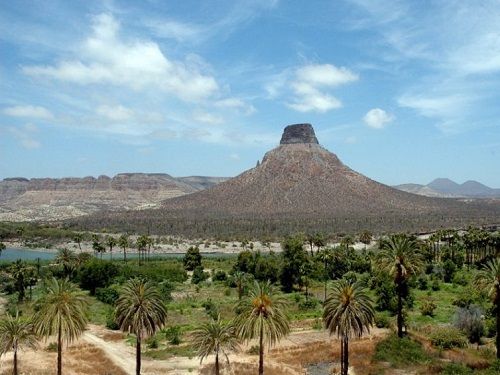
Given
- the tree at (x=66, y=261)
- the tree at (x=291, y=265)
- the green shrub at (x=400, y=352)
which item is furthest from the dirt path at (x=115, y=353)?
the tree at (x=291, y=265)

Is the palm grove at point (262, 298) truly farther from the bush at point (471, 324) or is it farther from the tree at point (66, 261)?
the tree at point (66, 261)

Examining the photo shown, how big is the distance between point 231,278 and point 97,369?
4282 centimetres

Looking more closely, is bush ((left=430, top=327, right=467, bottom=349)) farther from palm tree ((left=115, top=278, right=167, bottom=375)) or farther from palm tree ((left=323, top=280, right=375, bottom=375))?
palm tree ((left=115, top=278, right=167, bottom=375))

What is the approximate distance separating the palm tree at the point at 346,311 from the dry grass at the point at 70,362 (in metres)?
18.1

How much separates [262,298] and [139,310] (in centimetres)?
906

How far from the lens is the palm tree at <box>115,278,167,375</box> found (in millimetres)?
40031

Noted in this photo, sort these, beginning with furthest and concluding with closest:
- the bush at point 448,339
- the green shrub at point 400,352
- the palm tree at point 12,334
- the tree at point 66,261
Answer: the tree at point 66,261 → the bush at point 448,339 → the green shrub at point 400,352 → the palm tree at point 12,334

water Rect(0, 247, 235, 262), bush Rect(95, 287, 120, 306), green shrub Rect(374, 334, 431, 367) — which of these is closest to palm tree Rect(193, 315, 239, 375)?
green shrub Rect(374, 334, 431, 367)

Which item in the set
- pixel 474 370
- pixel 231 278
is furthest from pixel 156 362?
pixel 231 278

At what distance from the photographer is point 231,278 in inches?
3462

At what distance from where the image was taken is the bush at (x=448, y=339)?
5103cm

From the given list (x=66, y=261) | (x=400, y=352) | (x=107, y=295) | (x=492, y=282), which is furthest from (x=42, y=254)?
(x=492, y=282)

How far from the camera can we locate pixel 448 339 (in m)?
51.2

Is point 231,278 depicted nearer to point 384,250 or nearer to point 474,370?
point 384,250
